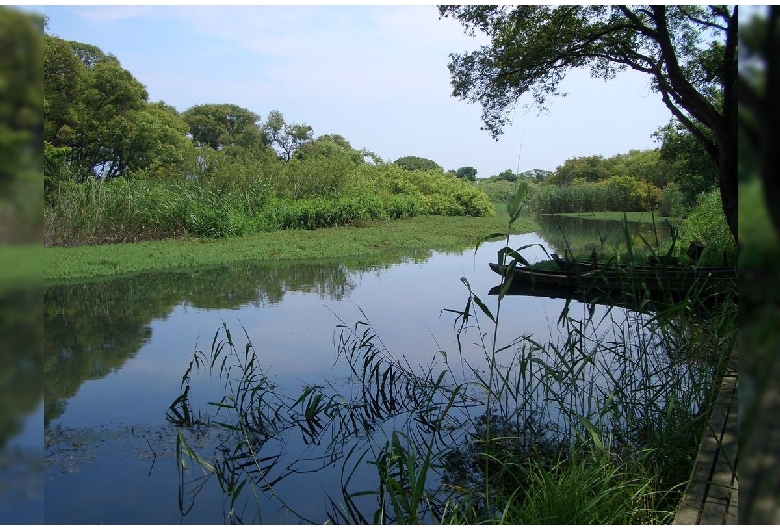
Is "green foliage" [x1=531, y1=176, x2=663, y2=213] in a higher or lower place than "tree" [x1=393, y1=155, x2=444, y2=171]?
lower

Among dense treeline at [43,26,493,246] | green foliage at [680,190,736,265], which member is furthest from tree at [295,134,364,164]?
green foliage at [680,190,736,265]

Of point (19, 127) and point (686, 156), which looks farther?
point (686, 156)

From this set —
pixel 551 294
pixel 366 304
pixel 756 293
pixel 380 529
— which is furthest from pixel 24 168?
pixel 551 294

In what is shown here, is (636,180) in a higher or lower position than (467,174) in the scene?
lower

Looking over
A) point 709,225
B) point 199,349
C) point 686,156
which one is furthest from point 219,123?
point 199,349

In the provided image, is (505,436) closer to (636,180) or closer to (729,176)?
(729,176)

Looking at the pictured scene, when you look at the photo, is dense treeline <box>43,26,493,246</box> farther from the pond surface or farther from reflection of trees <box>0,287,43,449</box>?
reflection of trees <box>0,287,43,449</box>

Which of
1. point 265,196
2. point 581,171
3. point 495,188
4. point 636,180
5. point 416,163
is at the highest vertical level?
point 416,163

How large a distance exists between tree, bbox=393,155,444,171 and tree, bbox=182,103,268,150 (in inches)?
175

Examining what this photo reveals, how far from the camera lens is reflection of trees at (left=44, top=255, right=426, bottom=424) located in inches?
193

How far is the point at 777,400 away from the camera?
363mm

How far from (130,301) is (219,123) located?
49.5 ft

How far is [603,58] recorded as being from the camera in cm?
707

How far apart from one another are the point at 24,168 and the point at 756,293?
488 mm
